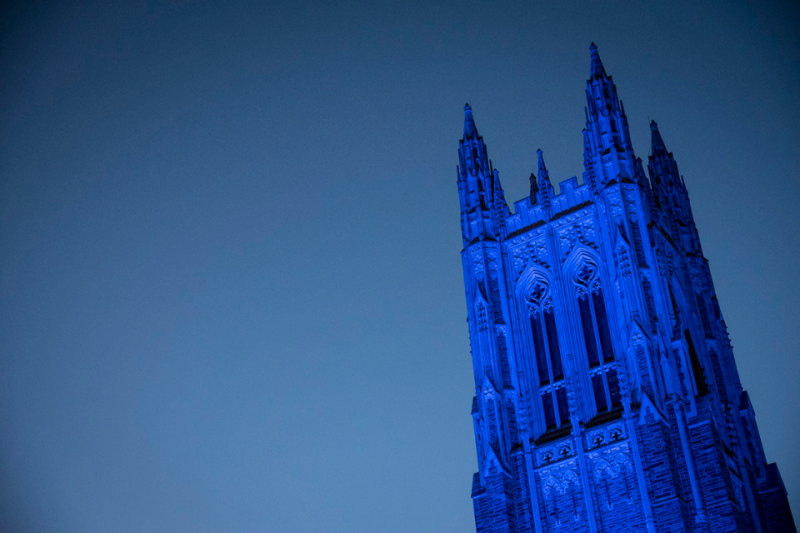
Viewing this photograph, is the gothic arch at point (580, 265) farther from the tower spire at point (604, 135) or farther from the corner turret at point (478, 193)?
the corner turret at point (478, 193)

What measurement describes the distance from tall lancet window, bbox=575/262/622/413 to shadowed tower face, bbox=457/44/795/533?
55mm

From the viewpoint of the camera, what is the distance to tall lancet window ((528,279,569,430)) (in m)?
47.2

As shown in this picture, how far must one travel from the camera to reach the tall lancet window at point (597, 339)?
46281 millimetres

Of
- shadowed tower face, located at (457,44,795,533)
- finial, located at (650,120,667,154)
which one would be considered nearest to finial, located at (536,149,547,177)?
shadowed tower face, located at (457,44,795,533)

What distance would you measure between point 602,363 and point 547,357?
2.63 metres

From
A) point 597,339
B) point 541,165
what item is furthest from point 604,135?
point 597,339

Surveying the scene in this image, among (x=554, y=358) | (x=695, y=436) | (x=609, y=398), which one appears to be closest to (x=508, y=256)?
(x=554, y=358)

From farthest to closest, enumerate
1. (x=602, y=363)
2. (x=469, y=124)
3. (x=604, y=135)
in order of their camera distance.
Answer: (x=469, y=124)
(x=604, y=135)
(x=602, y=363)

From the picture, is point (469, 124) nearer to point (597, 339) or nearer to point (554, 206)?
point (554, 206)

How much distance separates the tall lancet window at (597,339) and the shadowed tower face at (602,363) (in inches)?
2.2

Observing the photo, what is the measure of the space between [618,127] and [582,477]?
54.4ft

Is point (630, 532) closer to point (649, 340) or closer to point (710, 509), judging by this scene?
point (710, 509)

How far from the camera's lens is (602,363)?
47.1m

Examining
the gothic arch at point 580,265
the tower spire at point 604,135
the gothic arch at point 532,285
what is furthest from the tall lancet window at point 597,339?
the tower spire at point 604,135
